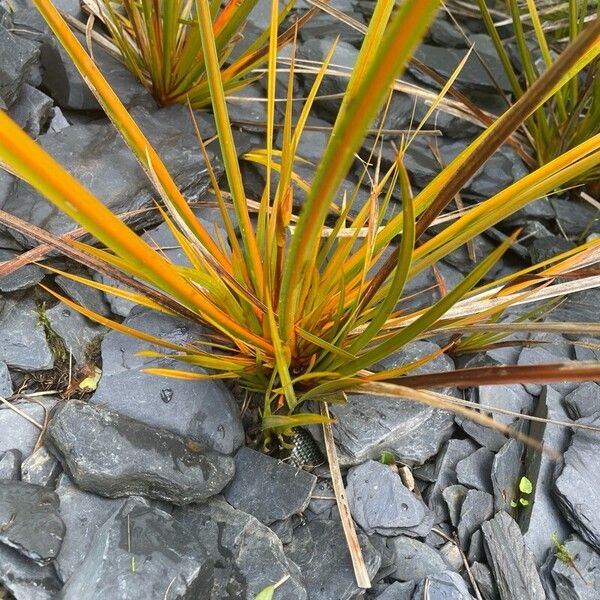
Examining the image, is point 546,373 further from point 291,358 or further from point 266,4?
point 266,4

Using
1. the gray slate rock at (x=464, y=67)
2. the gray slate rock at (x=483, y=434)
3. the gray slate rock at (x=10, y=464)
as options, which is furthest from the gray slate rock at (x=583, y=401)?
the gray slate rock at (x=10, y=464)

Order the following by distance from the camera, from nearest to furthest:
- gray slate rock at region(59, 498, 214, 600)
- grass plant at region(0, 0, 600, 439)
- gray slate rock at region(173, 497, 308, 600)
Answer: grass plant at region(0, 0, 600, 439), gray slate rock at region(59, 498, 214, 600), gray slate rock at region(173, 497, 308, 600)

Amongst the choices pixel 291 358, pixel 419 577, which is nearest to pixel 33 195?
pixel 291 358

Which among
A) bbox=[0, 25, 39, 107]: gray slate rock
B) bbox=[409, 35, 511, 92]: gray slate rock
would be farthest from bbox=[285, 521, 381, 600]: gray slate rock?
bbox=[409, 35, 511, 92]: gray slate rock

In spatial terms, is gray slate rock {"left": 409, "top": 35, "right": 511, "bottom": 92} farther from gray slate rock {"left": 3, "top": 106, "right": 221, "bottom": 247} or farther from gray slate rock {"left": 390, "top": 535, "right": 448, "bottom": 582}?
gray slate rock {"left": 390, "top": 535, "right": 448, "bottom": 582}

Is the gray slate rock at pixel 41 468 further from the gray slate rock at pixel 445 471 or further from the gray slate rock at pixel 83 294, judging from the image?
the gray slate rock at pixel 445 471

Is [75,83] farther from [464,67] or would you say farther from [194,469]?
[464,67]
